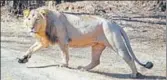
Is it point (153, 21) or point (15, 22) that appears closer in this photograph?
point (15, 22)

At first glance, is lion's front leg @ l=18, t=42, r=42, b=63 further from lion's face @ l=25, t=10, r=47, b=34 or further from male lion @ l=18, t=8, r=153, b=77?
lion's face @ l=25, t=10, r=47, b=34

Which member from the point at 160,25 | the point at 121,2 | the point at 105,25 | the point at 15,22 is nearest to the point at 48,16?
the point at 105,25

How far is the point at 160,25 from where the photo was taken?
1365 cm

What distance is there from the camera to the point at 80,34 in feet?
27.3

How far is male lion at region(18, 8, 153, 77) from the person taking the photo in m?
8.17

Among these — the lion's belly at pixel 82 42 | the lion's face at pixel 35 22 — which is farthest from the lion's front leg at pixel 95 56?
the lion's face at pixel 35 22

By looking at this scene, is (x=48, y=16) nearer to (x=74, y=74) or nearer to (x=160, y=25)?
(x=74, y=74)

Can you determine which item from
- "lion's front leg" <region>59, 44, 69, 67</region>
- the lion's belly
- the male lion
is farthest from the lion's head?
the lion's belly

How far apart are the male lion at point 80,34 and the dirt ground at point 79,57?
28 centimetres

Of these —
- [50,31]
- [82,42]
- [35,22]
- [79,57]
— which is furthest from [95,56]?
[35,22]

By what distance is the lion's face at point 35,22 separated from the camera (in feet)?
26.0

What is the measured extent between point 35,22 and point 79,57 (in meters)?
1.88

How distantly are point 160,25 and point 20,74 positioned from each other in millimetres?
6248

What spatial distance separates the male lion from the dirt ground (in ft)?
0.93
